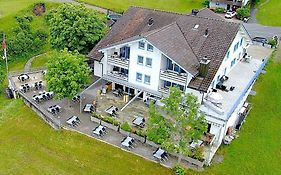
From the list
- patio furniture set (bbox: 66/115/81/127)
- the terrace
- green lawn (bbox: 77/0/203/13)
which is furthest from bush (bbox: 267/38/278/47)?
patio furniture set (bbox: 66/115/81/127)

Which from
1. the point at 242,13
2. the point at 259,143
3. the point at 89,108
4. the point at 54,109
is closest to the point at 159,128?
the point at 89,108

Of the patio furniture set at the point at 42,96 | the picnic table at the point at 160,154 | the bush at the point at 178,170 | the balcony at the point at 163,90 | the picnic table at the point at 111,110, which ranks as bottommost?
the bush at the point at 178,170

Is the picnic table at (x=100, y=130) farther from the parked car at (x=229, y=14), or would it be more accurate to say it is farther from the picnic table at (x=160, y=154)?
the parked car at (x=229, y=14)

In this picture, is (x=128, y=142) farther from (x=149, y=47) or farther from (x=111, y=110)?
(x=149, y=47)

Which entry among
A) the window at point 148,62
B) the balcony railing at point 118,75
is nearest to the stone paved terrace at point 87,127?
the balcony railing at point 118,75

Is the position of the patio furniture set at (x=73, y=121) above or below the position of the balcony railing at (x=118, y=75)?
below

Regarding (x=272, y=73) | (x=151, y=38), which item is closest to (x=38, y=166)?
(x=151, y=38)

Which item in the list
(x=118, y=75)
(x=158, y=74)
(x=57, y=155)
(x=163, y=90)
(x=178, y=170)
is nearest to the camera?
(x=178, y=170)

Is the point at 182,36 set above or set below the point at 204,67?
above
